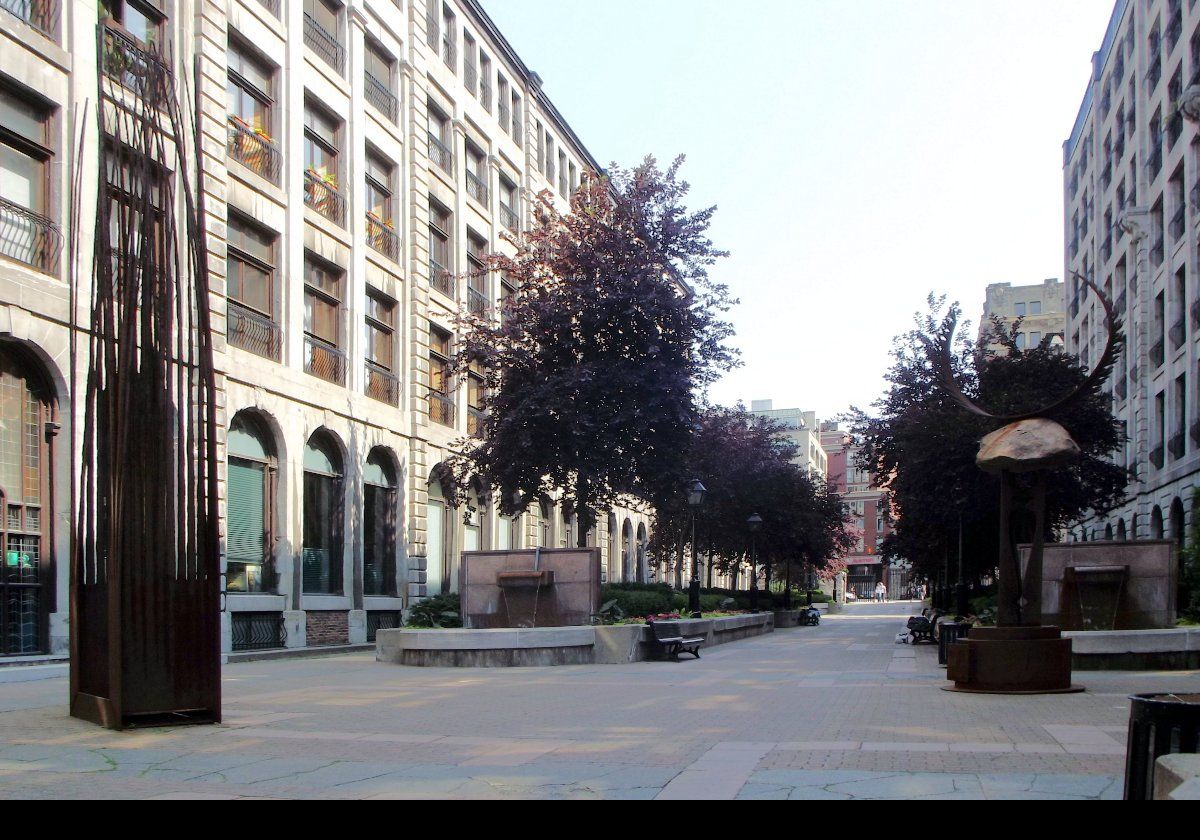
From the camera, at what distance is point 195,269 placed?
35.2 feet

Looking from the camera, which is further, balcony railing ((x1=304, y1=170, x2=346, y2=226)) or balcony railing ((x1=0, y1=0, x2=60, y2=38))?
balcony railing ((x1=304, y1=170, x2=346, y2=226))

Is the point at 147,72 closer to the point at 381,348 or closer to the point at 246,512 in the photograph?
the point at 246,512

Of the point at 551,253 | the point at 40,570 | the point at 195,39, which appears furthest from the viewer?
the point at 551,253

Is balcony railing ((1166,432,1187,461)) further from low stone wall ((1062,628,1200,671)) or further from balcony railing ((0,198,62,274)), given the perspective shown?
balcony railing ((0,198,62,274))

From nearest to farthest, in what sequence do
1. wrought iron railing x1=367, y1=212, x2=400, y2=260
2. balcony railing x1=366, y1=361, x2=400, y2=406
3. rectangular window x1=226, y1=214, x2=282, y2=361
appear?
rectangular window x1=226, y1=214, x2=282, y2=361 → balcony railing x1=366, y1=361, x2=400, y2=406 → wrought iron railing x1=367, y1=212, x2=400, y2=260

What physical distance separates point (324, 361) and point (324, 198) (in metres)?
3.96

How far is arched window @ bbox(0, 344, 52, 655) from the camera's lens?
17.4m

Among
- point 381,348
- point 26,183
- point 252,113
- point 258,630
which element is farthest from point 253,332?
point 26,183

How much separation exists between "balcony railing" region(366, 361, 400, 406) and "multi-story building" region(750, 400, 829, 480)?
96643 millimetres

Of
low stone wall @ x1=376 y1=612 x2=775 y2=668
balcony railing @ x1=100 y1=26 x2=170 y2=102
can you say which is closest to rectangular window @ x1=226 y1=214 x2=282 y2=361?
low stone wall @ x1=376 y1=612 x2=775 y2=668

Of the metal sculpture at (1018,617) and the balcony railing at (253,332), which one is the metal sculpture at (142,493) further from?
the balcony railing at (253,332)
